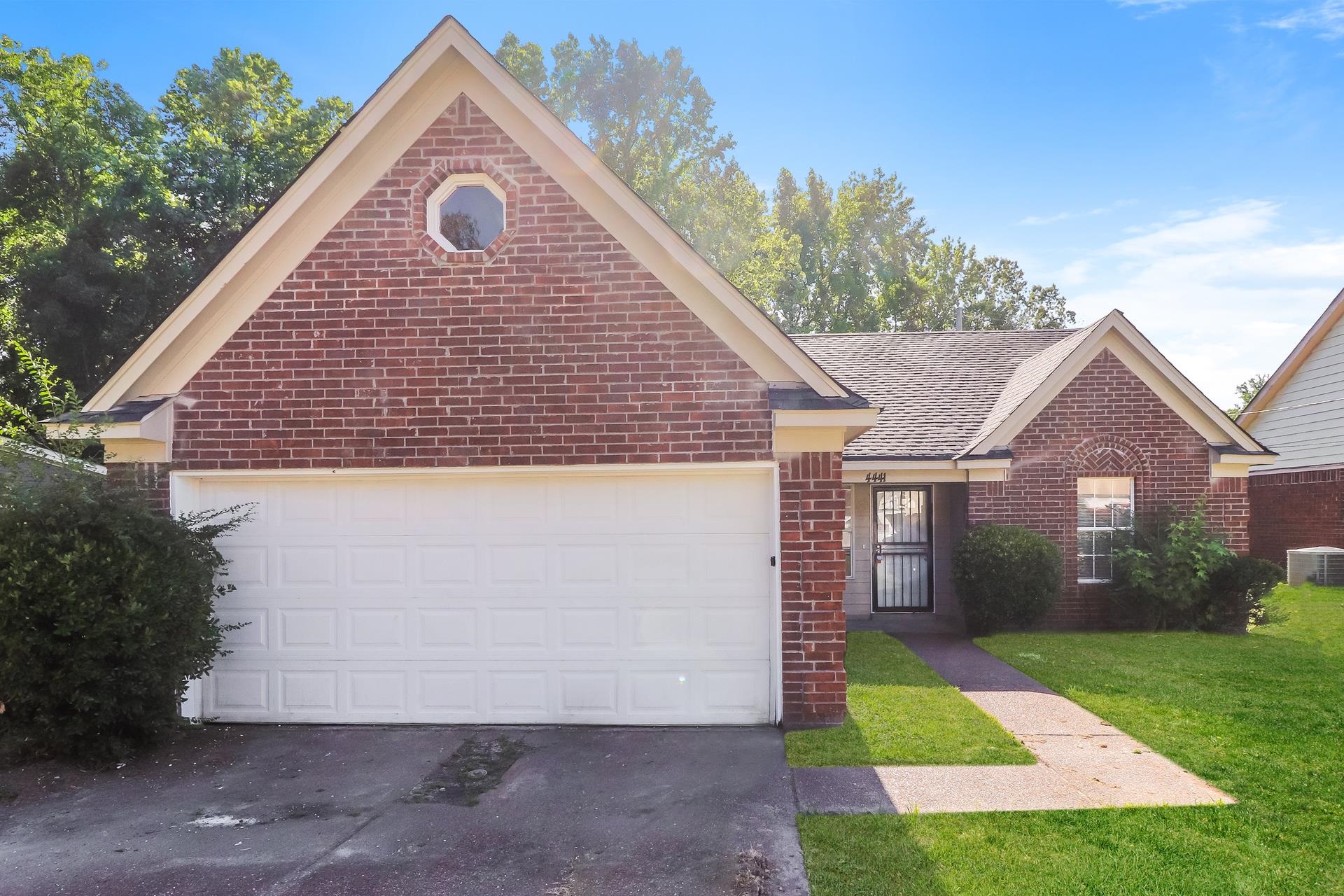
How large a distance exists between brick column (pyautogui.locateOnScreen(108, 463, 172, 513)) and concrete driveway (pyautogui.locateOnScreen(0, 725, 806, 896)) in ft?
7.23

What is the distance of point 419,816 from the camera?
5.52 metres

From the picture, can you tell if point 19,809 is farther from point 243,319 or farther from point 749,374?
point 749,374

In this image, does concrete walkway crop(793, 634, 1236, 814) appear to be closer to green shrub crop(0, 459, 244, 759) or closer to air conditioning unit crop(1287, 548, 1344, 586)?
green shrub crop(0, 459, 244, 759)

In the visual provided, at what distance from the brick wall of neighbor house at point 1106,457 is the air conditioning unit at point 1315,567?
7181 mm

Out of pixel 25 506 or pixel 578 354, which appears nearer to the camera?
pixel 25 506

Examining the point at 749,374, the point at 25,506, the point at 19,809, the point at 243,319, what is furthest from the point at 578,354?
the point at 19,809

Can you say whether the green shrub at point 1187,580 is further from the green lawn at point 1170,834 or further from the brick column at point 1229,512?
the green lawn at point 1170,834

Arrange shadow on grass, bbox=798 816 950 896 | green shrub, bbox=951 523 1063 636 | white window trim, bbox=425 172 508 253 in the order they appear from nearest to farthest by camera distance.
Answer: shadow on grass, bbox=798 816 950 896 < white window trim, bbox=425 172 508 253 < green shrub, bbox=951 523 1063 636

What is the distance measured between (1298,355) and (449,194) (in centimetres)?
1985

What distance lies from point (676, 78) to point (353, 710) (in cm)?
3535

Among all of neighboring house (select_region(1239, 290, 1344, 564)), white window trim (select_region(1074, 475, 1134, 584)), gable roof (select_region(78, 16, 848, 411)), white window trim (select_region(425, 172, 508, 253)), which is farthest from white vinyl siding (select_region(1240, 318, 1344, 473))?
white window trim (select_region(425, 172, 508, 253))

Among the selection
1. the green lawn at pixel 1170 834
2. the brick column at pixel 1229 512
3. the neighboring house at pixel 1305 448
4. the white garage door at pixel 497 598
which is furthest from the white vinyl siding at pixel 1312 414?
the white garage door at pixel 497 598

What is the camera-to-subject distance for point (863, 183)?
41625mm

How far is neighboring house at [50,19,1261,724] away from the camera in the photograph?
7438 mm
